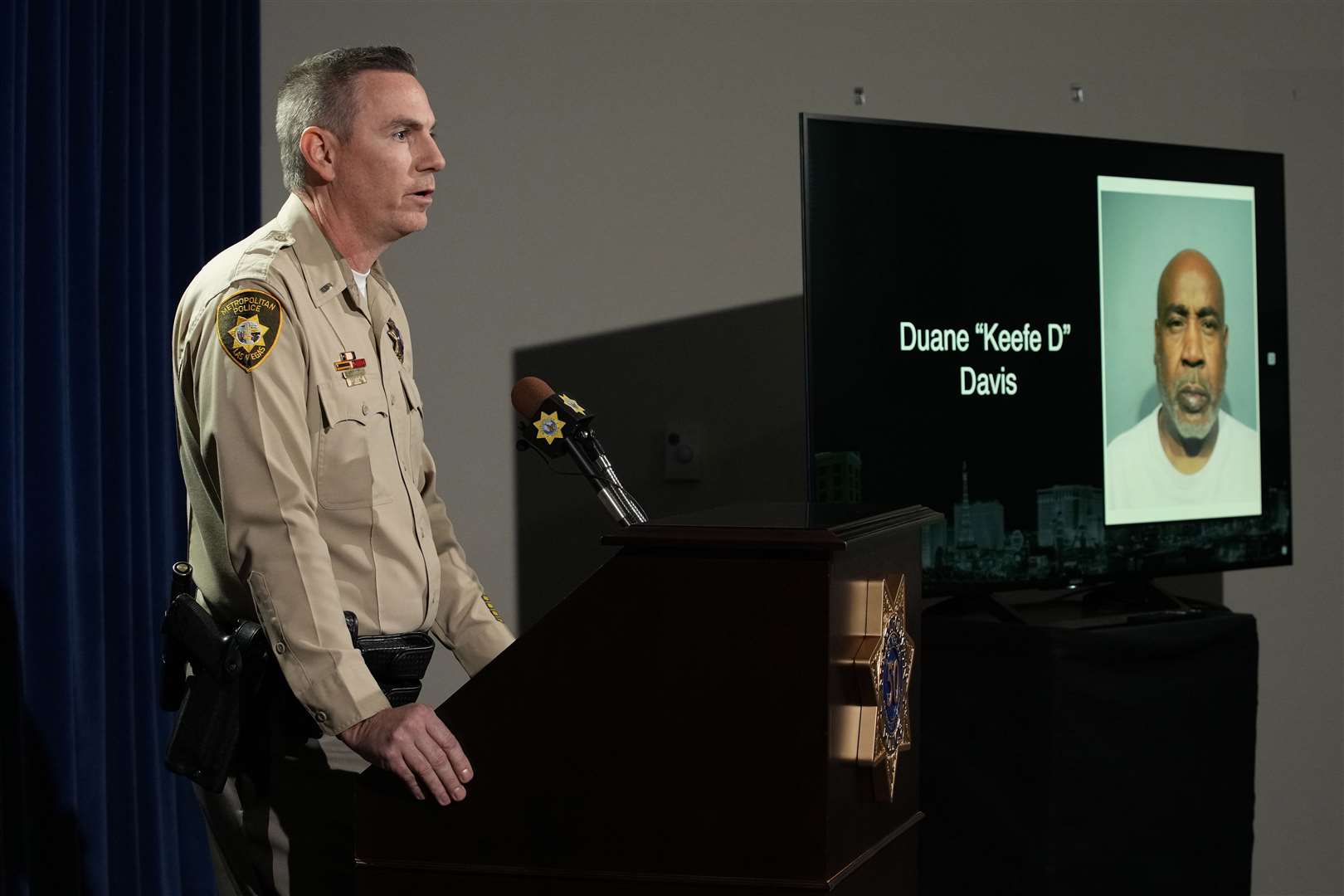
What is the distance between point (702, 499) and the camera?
315 centimetres

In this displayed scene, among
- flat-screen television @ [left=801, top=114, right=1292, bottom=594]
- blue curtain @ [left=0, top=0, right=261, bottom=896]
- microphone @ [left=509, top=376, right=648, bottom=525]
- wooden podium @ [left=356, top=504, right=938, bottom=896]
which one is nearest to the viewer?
wooden podium @ [left=356, top=504, right=938, bottom=896]

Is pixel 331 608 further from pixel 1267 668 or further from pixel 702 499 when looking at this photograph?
pixel 1267 668

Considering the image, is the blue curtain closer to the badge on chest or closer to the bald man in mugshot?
the badge on chest

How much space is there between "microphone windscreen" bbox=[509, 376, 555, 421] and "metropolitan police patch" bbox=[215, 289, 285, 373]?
345 millimetres

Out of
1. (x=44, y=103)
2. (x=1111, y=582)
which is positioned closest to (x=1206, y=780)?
(x=1111, y=582)

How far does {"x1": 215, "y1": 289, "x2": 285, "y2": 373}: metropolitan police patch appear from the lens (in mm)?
1541

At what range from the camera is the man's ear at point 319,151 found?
1745 mm

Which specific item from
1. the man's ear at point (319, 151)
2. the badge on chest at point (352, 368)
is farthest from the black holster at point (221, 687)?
the man's ear at point (319, 151)

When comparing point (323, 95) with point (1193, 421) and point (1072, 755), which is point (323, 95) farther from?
point (1193, 421)

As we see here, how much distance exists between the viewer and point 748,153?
321cm

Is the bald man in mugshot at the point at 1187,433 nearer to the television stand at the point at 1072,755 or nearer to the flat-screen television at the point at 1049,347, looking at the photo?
the flat-screen television at the point at 1049,347

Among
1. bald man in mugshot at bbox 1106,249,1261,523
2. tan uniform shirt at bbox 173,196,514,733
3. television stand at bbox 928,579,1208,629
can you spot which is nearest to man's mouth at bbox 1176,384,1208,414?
bald man in mugshot at bbox 1106,249,1261,523

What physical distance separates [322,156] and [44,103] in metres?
0.71

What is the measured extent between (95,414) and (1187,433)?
6.80 ft
